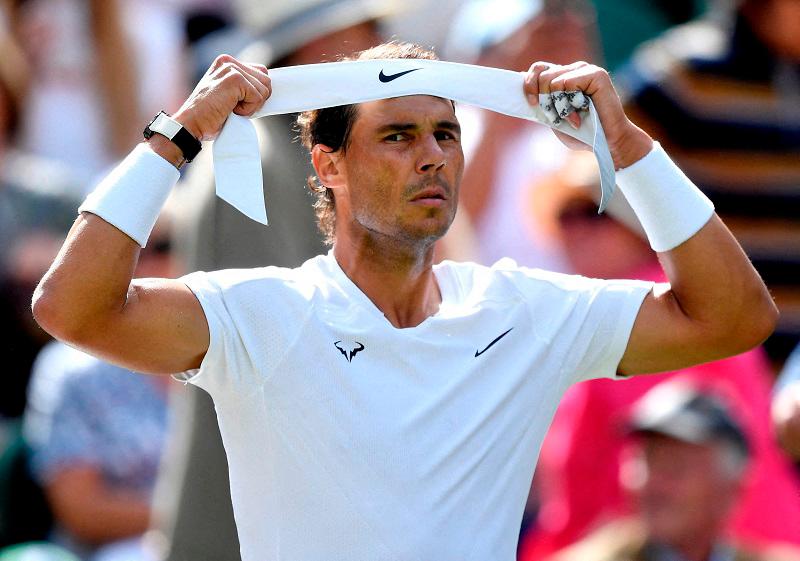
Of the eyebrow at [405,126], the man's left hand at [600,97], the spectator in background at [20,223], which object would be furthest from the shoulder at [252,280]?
the spectator in background at [20,223]

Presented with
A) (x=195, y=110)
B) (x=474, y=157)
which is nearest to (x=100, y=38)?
(x=474, y=157)

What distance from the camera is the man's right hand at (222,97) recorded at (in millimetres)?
3428

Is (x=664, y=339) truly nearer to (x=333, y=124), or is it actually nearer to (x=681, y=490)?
(x=333, y=124)

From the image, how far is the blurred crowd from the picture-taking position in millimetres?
4855

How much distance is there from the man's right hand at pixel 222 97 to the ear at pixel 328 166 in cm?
27

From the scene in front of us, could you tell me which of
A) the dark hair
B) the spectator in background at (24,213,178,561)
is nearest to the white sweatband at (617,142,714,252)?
the dark hair

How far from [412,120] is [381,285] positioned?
371mm

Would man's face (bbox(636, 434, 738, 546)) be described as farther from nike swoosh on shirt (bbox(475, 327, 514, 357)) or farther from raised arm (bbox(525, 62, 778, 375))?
nike swoosh on shirt (bbox(475, 327, 514, 357))

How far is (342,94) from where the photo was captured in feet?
11.6

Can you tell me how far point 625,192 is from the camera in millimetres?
3713

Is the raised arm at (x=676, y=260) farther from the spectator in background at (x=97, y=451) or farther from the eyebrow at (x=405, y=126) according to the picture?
the spectator in background at (x=97, y=451)

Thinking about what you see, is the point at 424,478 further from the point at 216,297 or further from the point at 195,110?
the point at 195,110

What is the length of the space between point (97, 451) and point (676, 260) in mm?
2845

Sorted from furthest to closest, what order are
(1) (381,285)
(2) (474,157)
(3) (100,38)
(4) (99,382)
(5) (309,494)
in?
(3) (100,38) → (2) (474,157) → (4) (99,382) → (1) (381,285) → (5) (309,494)
